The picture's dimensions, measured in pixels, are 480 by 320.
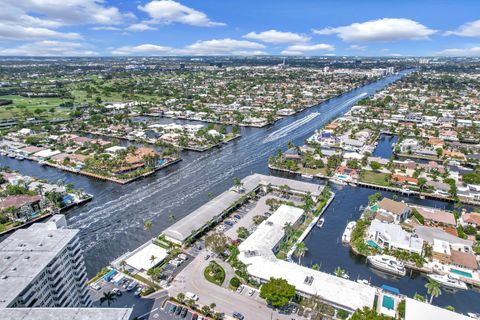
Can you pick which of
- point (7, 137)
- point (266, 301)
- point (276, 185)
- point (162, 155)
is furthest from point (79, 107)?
point (266, 301)

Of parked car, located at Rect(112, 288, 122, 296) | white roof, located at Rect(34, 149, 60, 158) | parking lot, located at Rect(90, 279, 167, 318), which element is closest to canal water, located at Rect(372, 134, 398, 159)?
parking lot, located at Rect(90, 279, 167, 318)

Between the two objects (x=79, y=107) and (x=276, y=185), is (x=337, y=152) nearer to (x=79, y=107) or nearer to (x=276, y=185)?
(x=276, y=185)

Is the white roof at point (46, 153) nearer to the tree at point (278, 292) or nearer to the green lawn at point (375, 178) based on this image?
the tree at point (278, 292)

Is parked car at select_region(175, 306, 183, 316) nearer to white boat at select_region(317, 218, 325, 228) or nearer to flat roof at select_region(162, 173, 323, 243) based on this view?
flat roof at select_region(162, 173, 323, 243)

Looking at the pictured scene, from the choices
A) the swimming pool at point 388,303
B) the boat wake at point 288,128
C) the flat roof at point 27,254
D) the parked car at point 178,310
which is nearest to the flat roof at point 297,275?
the swimming pool at point 388,303

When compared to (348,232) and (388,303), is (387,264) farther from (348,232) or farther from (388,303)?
(348,232)
